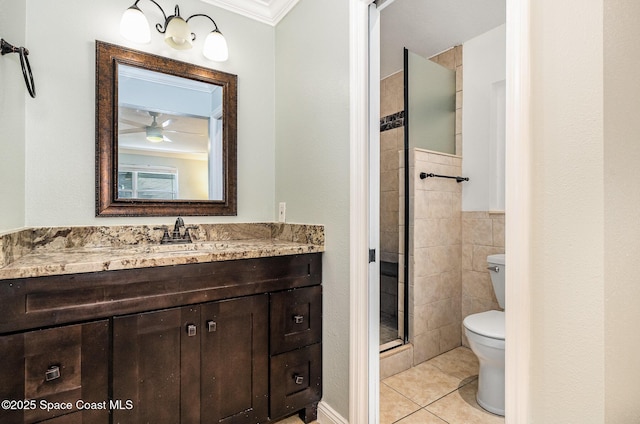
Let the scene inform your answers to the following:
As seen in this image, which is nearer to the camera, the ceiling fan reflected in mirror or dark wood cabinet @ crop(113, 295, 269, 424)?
dark wood cabinet @ crop(113, 295, 269, 424)

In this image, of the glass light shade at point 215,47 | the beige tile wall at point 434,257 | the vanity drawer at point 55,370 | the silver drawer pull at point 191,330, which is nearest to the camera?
the vanity drawer at point 55,370

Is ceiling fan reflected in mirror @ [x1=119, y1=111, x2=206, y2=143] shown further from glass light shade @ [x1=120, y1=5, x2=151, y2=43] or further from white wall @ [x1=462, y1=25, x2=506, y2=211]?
white wall @ [x1=462, y1=25, x2=506, y2=211]

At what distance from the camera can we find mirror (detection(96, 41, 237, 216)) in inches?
65.4

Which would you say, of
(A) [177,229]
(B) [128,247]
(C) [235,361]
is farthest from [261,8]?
(C) [235,361]

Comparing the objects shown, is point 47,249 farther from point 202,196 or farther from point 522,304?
point 522,304

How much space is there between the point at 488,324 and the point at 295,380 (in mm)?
1164

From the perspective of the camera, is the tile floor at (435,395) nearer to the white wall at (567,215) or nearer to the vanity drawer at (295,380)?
the vanity drawer at (295,380)

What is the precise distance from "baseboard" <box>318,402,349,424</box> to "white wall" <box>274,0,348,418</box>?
1.0 inches

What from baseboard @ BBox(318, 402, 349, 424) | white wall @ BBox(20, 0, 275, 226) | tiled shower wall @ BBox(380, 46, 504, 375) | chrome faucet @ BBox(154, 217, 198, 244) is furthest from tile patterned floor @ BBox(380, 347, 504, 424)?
white wall @ BBox(20, 0, 275, 226)

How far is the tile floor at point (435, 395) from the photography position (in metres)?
1.75

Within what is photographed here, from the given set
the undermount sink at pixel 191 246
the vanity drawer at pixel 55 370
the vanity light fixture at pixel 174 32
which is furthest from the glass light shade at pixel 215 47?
the vanity drawer at pixel 55 370

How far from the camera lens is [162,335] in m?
1.30

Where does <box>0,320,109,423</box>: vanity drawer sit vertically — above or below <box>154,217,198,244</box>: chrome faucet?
below

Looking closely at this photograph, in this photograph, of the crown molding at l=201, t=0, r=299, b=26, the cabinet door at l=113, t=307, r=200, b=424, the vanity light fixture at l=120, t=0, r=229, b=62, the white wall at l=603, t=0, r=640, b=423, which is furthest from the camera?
the crown molding at l=201, t=0, r=299, b=26
